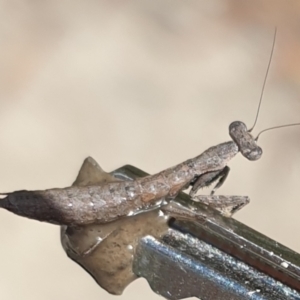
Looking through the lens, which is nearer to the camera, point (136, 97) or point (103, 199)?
point (103, 199)

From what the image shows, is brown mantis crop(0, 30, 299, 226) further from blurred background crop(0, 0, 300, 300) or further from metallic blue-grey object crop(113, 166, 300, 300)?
blurred background crop(0, 0, 300, 300)

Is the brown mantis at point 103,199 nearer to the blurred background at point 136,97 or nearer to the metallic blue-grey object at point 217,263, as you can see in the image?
the metallic blue-grey object at point 217,263

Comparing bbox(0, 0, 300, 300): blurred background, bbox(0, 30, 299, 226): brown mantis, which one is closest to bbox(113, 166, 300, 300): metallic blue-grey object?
bbox(0, 30, 299, 226): brown mantis

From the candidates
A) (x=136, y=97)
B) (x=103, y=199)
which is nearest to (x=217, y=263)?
(x=103, y=199)

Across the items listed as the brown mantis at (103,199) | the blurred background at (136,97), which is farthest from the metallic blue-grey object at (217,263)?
the blurred background at (136,97)

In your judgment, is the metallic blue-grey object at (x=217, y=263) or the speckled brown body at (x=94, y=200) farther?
the speckled brown body at (x=94, y=200)

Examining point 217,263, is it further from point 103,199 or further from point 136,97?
point 136,97

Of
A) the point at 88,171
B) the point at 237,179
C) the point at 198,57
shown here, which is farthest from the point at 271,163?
the point at 88,171
